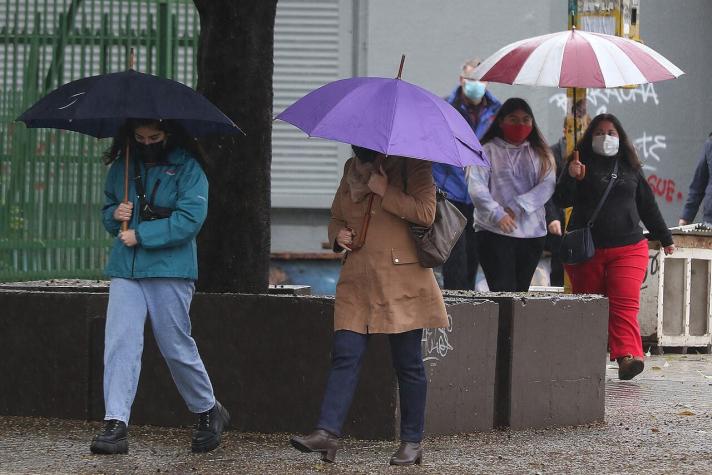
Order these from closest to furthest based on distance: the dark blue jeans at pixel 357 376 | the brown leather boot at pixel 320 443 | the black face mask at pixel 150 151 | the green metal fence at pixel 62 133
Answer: the brown leather boot at pixel 320 443 → the dark blue jeans at pixel 357 376 → the black face mask at pixel 150 151 → the green metal fence at pixel 62 133

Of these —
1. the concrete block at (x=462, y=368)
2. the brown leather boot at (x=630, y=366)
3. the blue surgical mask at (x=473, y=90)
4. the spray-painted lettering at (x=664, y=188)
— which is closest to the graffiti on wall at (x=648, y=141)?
the spray-painted lettering at (x=664, y=188)

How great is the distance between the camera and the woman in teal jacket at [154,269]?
6797 mm

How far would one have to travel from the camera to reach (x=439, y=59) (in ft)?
49.6

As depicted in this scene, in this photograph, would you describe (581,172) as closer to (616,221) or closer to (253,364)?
(616,221)

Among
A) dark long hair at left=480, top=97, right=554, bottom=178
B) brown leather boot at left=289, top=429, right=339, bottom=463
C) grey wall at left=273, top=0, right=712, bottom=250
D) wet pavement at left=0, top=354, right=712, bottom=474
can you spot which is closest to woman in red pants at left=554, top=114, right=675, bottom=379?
dark long hair at left=480, top=97, right=554, bottom=178

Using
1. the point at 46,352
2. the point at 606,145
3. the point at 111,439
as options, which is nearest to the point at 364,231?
the point at 111,439

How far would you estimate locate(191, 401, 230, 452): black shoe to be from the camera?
6.97 metres

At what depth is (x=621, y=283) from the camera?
32.8 ft

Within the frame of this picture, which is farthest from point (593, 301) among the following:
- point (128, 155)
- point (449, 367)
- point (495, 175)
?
point (128, 155)

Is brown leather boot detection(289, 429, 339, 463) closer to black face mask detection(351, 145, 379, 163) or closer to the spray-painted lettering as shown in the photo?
black face mask detection(351, 145, 379, 163)

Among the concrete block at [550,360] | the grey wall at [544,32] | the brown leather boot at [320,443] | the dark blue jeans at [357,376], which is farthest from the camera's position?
the grey wall at [544,32]

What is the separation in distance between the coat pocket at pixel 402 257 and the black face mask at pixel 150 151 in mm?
1149

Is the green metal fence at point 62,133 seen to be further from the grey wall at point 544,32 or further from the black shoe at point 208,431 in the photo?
the black shoe at point 208,431

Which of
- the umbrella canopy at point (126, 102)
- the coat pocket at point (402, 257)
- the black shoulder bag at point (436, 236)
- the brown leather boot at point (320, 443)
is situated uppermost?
the umbrella canopy at point (126, 102)
